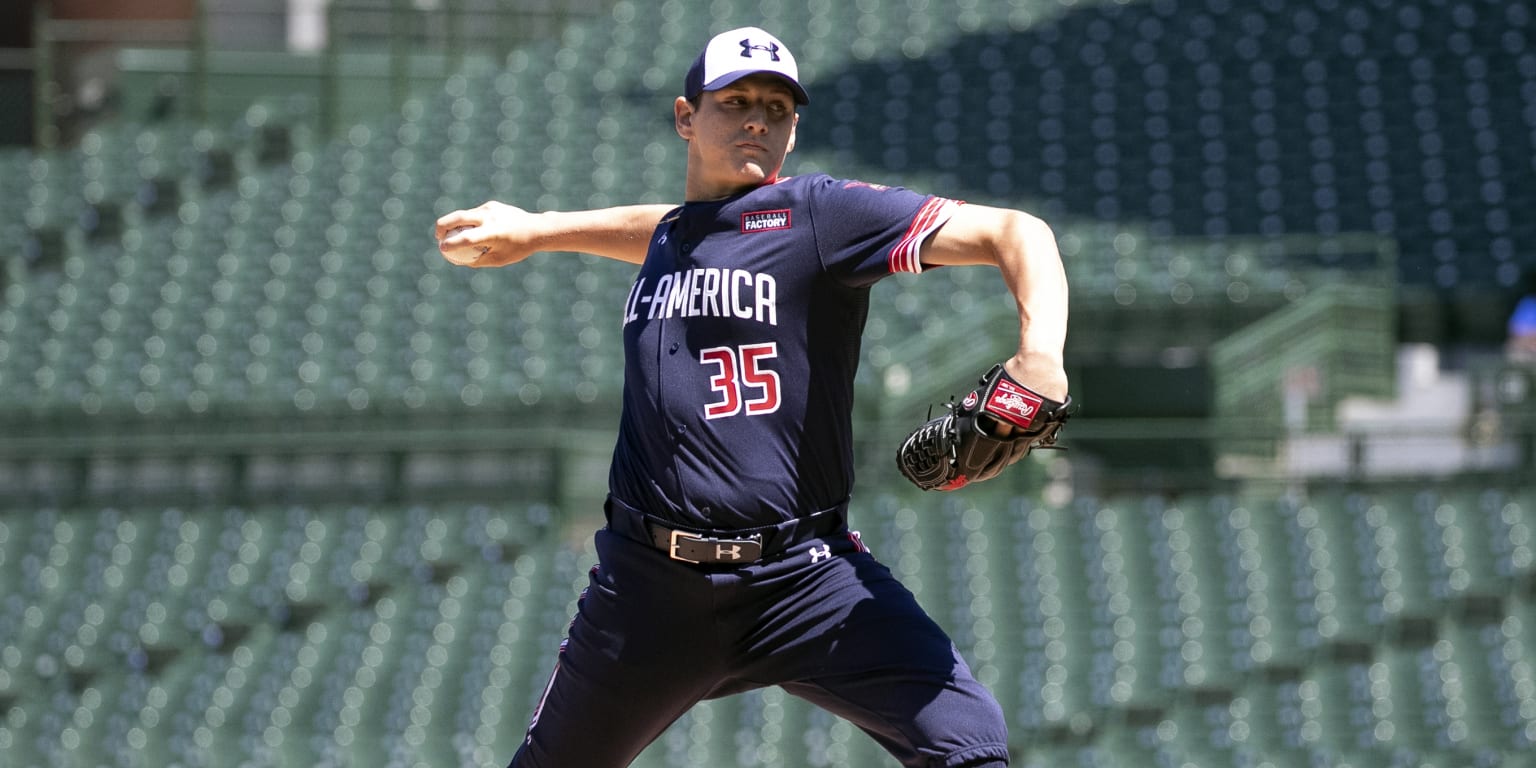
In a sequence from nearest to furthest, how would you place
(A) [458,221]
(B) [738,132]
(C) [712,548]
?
(C) [712,548] → (B) [738,132] → (A) [458,221]

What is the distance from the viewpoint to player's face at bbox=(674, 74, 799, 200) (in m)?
3.10

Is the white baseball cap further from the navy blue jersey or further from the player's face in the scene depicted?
the navy blue jersey

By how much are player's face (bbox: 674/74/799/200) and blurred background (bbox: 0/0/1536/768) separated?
6.45 metres

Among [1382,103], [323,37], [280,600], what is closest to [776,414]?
[280,600]

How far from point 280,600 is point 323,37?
34.2ft

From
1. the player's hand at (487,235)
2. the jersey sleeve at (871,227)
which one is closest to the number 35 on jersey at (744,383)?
the jersey sleeve at (871,227)

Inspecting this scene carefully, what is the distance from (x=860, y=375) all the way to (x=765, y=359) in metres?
9.58

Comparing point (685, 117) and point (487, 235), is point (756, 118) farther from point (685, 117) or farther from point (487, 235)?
point (487, 235)

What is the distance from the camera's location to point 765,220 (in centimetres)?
313

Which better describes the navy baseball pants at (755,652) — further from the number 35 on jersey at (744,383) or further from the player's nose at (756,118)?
the player's nose at (756,118)

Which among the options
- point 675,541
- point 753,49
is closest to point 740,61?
point 753,49

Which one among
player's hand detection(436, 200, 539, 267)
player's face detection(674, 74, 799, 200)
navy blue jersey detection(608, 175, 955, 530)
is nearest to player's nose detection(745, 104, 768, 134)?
player's face detection(674, 74, 799, 200)

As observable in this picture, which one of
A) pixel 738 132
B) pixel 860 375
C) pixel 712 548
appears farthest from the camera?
pixel 860 375

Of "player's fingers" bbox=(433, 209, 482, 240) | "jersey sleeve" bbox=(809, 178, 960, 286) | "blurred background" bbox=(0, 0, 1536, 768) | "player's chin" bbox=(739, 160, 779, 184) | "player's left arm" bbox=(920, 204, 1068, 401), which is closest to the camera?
"player's left arm" bbox=(920, 204, 1068, 401)
